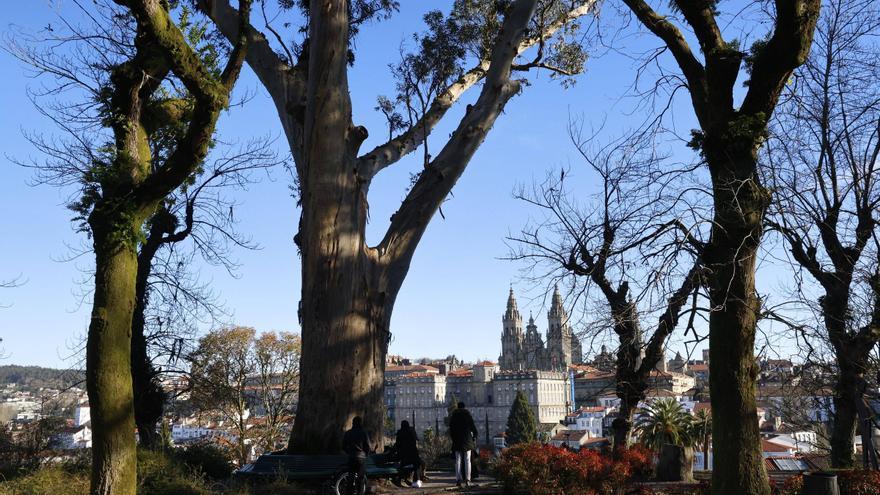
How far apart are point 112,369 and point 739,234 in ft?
17.8

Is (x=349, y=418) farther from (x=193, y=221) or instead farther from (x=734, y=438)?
(x=193, y=221)

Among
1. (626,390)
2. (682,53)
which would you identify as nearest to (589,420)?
(626,390)

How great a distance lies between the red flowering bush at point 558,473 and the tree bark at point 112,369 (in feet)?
15.9

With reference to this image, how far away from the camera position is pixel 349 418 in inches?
391

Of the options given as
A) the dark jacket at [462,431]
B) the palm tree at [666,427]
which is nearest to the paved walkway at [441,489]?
the dark jacket at [462,431]

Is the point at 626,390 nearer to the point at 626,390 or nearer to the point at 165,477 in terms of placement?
the point at 626,390

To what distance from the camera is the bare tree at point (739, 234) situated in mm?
6688

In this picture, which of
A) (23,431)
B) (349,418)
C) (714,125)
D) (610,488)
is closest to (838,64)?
(714,125)

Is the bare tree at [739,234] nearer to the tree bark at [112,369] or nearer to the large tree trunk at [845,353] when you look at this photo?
the large tree trunk at [845,353]

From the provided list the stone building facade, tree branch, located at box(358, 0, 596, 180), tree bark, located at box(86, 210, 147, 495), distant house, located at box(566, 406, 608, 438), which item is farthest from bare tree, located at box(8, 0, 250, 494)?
the stone building facade

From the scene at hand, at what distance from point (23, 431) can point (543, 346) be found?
12.5m

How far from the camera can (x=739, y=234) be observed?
6855 mm

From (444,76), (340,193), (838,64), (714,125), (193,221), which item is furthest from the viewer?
(193,221)

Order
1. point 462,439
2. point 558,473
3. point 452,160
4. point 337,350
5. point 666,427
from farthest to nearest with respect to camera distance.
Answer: point 666,427 → point 452,160 → point 462,439 → point 337,350 → point 558,473
